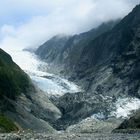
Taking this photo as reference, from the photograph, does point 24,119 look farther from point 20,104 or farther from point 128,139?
point 128,139

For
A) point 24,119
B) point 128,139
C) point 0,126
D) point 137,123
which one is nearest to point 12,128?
point 0,126

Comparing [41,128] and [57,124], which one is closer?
[41,128]

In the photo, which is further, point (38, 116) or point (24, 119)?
point (38, 116)

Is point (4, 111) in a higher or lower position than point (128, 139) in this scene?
higher

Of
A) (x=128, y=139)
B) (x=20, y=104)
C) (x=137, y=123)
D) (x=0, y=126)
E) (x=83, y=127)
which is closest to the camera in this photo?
(x=128, y=139)

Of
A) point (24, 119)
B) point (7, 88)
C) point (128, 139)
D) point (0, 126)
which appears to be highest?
point (7, 88)

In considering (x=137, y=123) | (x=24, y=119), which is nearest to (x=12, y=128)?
(x=137, y=123)

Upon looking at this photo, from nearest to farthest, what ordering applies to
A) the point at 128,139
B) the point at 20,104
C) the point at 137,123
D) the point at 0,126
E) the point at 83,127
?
the point at 128,139, the point at 0,126, the point at 137,123, the point at 83,127, the point at 20,104

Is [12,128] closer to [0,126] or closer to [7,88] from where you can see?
[0,126]

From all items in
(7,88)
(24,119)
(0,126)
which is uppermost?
(7,88)
